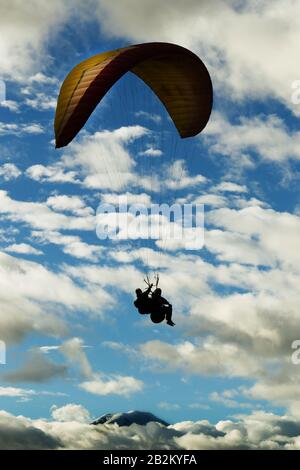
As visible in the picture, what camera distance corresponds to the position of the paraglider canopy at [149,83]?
25.8 meters

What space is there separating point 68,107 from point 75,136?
3.74 feet

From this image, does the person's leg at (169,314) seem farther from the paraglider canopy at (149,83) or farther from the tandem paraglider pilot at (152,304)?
the paraglider canopy at (149,83)

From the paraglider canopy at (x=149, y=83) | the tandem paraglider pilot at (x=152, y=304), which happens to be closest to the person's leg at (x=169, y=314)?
the tandem paraglider pilot at (x=152, y=304)

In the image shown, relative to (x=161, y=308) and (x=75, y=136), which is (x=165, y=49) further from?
(x=161, y=308)

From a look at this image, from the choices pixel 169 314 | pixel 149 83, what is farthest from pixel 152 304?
pixel 149 83

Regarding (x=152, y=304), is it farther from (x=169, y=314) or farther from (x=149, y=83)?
(x=149, y=83)

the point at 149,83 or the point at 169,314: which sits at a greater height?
the point at 149,83

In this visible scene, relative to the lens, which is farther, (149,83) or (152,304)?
(149,83)

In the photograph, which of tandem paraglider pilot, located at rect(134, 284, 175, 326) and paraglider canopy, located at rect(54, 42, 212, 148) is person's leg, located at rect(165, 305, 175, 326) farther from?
paraglider canopy, located at rect(54, 42, 212, 148)

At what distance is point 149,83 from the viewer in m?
33.8

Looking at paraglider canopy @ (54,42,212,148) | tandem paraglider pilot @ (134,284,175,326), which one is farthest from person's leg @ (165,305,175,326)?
paraglider canopy @ (54,42,212,148)
